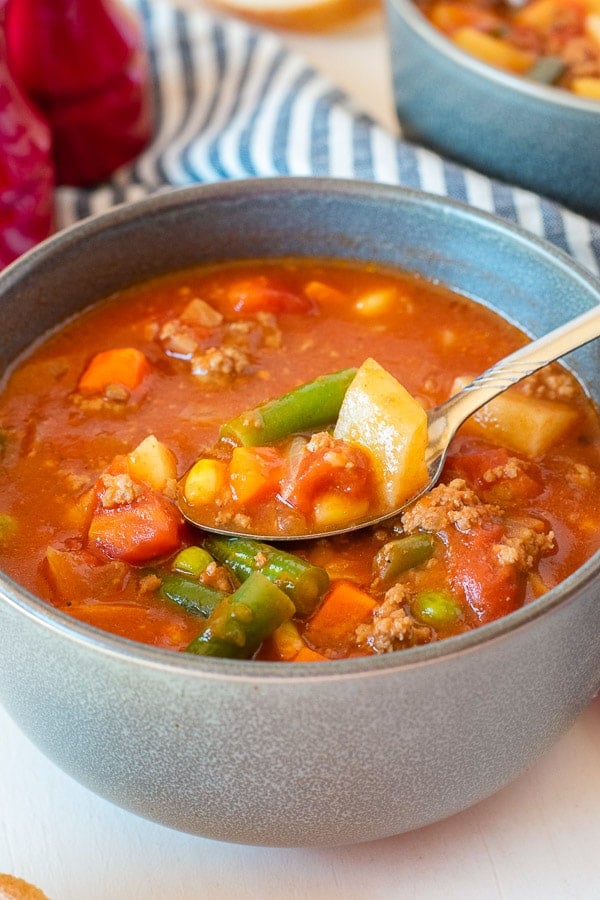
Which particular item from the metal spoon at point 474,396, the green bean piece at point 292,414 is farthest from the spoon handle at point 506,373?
the green bean piece at point 292,414

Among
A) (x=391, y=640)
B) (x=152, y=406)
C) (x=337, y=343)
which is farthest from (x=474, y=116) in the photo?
(x=391, y=640)

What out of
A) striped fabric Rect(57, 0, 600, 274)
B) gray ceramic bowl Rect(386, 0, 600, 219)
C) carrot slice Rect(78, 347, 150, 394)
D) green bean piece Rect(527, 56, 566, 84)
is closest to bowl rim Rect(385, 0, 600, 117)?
gray ceramic bowl Rect(386, 0, 600, 219)

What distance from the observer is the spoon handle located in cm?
249

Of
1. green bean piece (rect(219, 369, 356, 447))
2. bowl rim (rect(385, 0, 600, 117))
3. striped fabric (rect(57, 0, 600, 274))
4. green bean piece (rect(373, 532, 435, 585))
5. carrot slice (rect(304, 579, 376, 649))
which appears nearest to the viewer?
carrot slice (rect(304, 579, 376, 649))

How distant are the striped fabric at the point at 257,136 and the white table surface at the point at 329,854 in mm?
1501

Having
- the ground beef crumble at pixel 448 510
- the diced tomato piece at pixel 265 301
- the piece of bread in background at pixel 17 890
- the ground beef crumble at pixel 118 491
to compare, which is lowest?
the piece of bread in background at pixel 17 890

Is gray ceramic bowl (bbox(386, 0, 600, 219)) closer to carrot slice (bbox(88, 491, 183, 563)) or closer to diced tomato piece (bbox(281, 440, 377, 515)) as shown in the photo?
diced tomato piece (bbox(281, 440, 377, 515))

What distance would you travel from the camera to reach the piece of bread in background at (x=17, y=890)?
6.80ft

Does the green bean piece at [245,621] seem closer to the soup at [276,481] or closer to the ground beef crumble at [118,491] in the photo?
the soup at [276,481]

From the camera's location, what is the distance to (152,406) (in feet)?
8.99

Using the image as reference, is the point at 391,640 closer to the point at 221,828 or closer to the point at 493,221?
the point at 221,828

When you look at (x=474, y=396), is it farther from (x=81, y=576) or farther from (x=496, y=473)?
(x=81, y=576)

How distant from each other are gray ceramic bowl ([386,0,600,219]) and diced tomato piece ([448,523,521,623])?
1.46 metres

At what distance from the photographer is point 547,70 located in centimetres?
386
